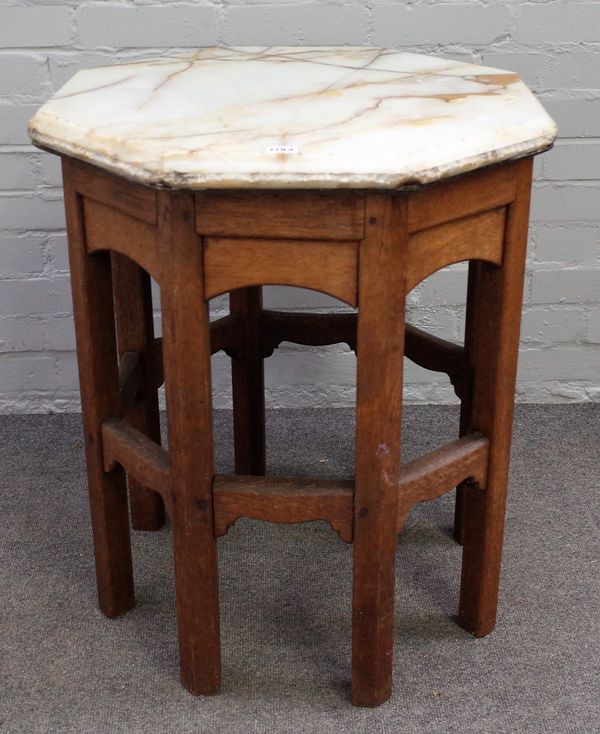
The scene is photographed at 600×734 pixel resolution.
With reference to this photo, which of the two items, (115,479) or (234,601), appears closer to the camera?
(115,479)

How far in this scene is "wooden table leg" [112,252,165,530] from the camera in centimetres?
175

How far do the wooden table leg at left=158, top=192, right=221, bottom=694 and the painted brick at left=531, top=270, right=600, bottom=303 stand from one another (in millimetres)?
1096

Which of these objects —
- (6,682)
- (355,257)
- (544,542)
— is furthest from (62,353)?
(355,257)

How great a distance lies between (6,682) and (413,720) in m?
0.57

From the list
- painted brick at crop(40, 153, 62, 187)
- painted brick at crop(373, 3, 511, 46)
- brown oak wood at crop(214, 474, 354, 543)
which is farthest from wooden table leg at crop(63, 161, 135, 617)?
painted brick at crop(373, 3, 511, 46)

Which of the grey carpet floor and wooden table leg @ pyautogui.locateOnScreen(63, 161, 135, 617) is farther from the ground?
wooden table leg @ pyautogui.locateOnScreen(63, 161, 135, 617)

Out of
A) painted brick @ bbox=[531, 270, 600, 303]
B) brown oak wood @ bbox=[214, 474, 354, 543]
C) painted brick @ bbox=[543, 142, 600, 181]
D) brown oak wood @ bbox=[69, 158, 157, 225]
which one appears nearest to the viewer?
brown oak wood @ bbox=[69, 158, 157, 225]

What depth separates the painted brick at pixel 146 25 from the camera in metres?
2.04

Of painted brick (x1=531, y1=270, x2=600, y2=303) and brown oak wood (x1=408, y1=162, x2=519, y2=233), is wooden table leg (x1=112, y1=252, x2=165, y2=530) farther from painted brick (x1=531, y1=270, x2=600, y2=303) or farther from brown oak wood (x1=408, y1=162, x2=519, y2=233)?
painted brick (x1=531, y1=270, x2=600, y2=303)

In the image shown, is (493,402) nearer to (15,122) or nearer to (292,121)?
(292,121)

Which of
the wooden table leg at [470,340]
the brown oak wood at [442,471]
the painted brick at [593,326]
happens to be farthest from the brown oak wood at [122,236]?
the painted brick at [593,326]

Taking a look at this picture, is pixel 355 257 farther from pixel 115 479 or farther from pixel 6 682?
pixel 6 682

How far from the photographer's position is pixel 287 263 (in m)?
1.26

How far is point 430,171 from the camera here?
1189mm
